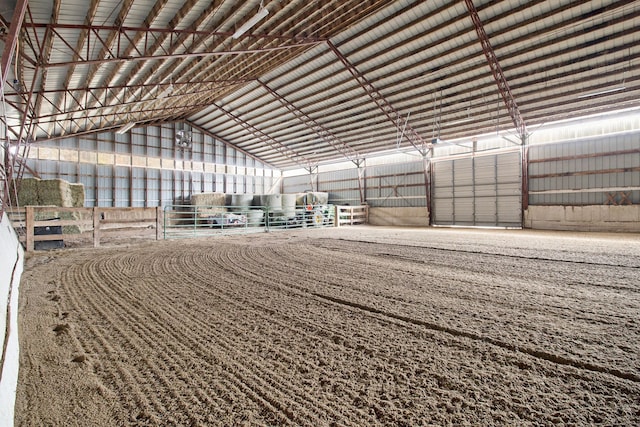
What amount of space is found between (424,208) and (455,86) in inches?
309

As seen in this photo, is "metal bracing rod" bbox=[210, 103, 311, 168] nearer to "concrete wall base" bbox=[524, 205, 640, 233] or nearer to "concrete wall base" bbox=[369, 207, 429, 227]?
"concrete wall base" bbox=[369, 207, 429, 227]

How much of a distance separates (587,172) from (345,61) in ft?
41.6

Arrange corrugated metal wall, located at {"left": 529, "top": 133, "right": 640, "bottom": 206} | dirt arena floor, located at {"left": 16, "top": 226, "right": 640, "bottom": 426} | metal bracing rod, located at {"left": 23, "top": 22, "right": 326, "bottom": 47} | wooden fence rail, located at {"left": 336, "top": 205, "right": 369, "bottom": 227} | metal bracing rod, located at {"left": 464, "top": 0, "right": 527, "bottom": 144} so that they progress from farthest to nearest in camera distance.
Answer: wooden fence rail, located at {"left": 336, "top": 205, "right": 369, "bottom": 227}, corrugated metal wall, located at {"left": 529, "top": 133, "right": 640, "bottom": 206}, metal bracing rod, located at {"left": 464, "top": 0, "right": 527, "bottom": 144}, metal bracing rod, located at {"left": 23, "top": 22, "right": 326, "bottom": 47}, dirt arena floor, located at {"left": 16, "top": 226, "right": 640, "bottom": 426}

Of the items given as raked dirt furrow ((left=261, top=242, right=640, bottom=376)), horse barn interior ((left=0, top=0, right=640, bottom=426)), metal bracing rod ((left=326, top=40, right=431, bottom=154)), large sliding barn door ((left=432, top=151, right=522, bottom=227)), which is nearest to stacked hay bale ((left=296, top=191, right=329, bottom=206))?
horse barn interior ((left=0, top=0, right=640, bottom=426))

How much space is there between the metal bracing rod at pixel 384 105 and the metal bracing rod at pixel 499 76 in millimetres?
4824

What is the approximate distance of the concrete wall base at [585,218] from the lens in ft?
42.5

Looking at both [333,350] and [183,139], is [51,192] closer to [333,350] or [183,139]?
[183,139]

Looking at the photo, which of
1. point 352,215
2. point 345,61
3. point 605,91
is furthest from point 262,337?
point 352,215

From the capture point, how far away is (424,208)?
1952 cm

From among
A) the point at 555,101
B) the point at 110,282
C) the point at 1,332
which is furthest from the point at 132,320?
the point at 555,101

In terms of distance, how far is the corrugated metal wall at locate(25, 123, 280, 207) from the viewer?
1897cm

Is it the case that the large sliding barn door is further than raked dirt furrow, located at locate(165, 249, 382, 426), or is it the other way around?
the large sliding barn door

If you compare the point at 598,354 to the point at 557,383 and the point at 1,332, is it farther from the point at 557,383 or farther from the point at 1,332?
the point at 1,332

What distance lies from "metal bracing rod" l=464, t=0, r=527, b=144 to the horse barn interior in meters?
0.20
